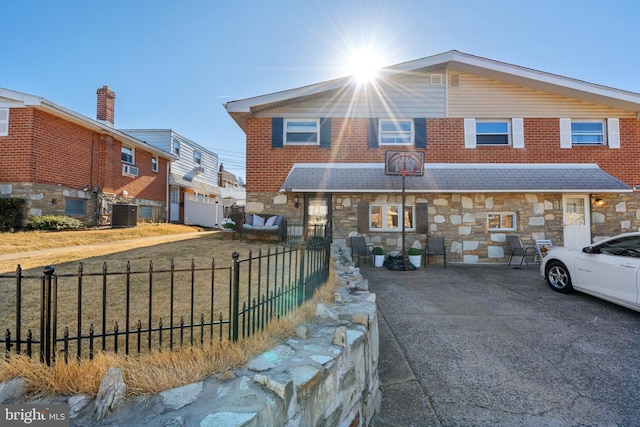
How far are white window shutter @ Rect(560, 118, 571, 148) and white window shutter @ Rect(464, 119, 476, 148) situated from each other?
299 centimetres

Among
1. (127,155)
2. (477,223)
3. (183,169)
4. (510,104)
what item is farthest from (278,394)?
(183,169)

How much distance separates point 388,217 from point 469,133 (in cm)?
417

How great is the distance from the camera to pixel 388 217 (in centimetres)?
990

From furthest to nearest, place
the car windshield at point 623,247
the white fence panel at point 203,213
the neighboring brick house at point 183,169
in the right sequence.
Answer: the neighboring brick house at point 183,169, the white fence panel at point 203,213, the car windshield at point 623,247

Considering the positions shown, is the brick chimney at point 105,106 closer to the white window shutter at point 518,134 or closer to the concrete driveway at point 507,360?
the concrete driveway at point 507,360

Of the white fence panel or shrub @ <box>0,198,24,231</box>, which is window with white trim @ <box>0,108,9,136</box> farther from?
the white fence panel

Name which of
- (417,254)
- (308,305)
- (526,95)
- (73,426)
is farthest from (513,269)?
(73,426)

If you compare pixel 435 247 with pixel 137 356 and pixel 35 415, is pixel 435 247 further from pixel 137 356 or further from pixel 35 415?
pixel 35 415

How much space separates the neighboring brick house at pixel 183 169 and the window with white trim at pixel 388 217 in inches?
551

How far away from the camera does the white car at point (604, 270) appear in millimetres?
4621

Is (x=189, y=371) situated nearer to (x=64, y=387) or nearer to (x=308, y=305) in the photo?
(x=64, y=387)

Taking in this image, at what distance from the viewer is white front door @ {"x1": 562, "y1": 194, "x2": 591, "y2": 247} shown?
978 cm

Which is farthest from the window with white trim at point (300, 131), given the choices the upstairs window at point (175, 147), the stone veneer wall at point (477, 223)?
the upstairs window at point (175, 147)

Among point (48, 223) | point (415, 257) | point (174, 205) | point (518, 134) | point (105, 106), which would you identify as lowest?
point (415, 257)
